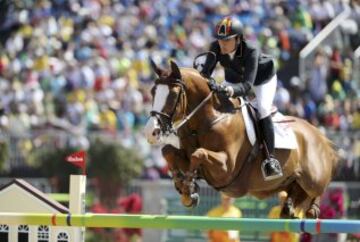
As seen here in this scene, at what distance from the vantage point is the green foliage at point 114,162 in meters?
14.2

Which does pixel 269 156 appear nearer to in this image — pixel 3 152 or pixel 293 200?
pixel 293 200

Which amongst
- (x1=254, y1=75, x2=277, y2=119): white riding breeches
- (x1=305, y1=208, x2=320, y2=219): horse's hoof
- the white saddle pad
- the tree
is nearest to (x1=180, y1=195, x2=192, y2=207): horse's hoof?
the white saddle pad

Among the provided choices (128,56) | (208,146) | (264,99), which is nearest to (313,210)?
(264,99)

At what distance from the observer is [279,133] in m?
8.20

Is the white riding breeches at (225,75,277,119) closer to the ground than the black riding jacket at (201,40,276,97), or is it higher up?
closer to the ground

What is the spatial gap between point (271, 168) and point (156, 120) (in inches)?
53.4

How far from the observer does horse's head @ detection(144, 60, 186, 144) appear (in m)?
6.90

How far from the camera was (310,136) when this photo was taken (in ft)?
28.7

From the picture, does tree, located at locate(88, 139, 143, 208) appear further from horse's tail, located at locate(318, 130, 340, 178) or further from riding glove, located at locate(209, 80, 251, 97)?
riding glove, located at locate(209, 80, 251, 97)

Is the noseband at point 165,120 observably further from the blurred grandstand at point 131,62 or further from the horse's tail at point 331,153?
the blurred grandstand at point 131,62

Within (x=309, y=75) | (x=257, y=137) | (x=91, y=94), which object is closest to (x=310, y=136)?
(x=257, y=137)

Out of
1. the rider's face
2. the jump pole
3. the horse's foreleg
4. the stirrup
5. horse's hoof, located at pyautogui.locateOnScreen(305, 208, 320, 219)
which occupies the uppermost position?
the rider's face

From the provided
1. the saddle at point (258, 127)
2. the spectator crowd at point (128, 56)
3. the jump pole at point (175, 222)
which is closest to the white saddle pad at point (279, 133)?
the saddle at point (258, 127)

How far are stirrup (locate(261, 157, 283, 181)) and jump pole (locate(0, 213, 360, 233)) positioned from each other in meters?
1.50
